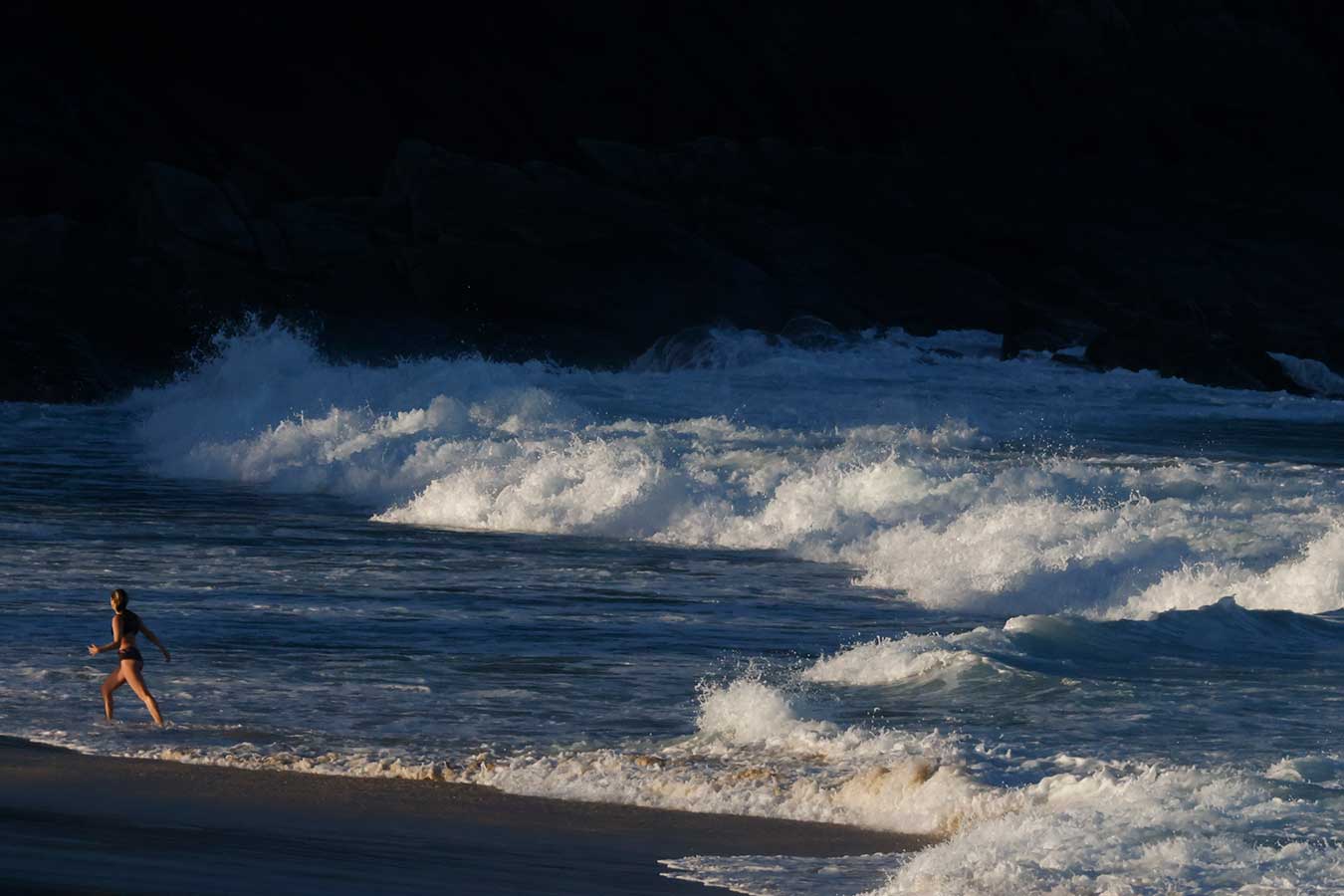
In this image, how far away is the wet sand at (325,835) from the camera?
740cm

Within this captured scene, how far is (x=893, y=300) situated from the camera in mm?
56531

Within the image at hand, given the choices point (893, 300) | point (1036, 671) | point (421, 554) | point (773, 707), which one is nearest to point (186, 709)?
point (773, 707)

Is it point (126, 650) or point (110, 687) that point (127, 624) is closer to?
point (126, 650)

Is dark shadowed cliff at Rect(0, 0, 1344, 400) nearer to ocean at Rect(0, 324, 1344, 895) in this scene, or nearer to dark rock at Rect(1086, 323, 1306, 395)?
dark rock at Rect(1086, 323, 1306, 395)

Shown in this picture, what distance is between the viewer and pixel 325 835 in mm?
8188

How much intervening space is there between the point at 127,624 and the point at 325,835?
8.72 feet

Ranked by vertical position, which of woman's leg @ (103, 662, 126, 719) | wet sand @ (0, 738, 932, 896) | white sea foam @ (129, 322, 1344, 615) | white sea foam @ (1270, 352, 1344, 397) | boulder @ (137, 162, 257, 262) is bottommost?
wet sand @ (0, 738, 932, 896)

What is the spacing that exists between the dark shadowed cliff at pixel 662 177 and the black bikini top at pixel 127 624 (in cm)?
2860

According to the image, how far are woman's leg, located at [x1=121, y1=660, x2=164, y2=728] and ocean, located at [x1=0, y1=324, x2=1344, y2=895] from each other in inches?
5.0

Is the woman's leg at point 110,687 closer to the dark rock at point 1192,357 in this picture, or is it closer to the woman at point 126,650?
the woman at point 126,650

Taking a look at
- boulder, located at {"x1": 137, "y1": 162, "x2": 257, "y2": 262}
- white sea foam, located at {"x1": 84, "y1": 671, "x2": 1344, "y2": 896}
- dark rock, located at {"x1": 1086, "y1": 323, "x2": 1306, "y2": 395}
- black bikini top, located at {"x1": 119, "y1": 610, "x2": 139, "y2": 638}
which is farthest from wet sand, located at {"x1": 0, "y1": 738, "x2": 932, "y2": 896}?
boulder, located at {"x1": 137, "y1": 162, "x2": 257, "y2": 262}

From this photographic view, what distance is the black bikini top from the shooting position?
409 inches

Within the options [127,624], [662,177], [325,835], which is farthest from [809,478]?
[662,177]

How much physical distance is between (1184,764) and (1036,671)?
81.1 inches
